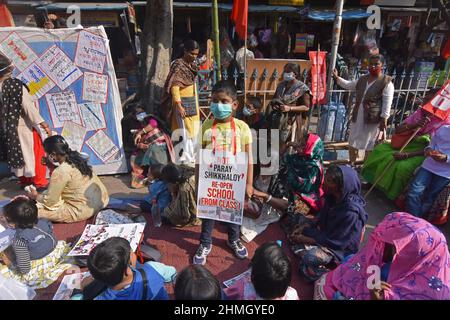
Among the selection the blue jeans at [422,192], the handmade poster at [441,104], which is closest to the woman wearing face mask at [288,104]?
the handmade poster at [441,104]

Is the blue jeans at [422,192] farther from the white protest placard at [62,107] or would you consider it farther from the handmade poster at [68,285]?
the white protest placard at [62,107]

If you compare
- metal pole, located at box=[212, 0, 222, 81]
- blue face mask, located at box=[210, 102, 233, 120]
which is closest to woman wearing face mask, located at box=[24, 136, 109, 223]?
blue face mask, located at box=[210, 102, 233, 120]

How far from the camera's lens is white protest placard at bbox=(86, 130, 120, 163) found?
4992 millimetres

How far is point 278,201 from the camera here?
13.0ft

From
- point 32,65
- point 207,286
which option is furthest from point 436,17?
point 207,286

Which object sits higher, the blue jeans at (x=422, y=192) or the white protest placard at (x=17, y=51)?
the white protest placard at (x=17, y=51)

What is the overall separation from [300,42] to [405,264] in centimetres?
889

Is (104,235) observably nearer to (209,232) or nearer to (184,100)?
(209,232)

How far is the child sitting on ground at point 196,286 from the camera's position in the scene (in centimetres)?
173

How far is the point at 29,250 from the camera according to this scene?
9.71ft

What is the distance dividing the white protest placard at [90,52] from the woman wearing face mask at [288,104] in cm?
247

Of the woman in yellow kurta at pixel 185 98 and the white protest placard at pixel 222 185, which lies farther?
the woman in yellow kurta at pixel 185 98

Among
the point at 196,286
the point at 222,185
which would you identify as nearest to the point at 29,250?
the point at 222,185
